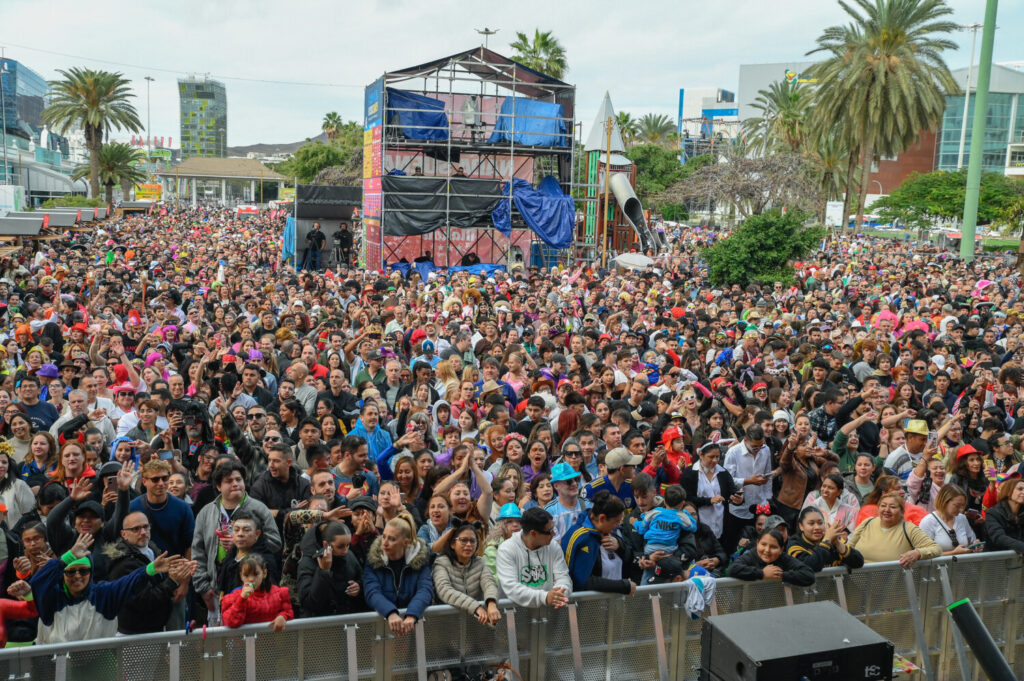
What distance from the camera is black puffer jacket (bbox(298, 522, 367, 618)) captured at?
14.9 ft

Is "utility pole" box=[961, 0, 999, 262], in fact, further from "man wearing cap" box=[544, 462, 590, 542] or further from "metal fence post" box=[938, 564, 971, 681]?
"man wearing cap" box=[544, 462, 590, 542]

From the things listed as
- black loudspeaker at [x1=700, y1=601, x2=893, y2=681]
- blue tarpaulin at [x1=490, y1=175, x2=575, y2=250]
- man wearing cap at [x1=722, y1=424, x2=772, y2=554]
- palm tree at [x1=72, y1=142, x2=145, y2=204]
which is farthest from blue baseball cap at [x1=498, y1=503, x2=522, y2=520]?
palm tree at [x1=72, y1=142, x2=145, y2=204]

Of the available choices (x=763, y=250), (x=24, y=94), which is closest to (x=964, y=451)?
(x=763, y=250)

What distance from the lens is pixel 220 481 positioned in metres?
5.20

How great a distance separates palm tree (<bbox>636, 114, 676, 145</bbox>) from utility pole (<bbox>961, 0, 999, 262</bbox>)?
61.7 metres

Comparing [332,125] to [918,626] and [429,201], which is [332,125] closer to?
[429,201]

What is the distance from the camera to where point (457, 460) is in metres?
6.30

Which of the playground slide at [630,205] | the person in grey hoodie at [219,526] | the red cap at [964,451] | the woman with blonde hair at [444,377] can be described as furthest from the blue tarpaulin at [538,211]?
the person in grey hoodie at [219,526]

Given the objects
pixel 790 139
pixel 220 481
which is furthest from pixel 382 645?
pixel 790 139

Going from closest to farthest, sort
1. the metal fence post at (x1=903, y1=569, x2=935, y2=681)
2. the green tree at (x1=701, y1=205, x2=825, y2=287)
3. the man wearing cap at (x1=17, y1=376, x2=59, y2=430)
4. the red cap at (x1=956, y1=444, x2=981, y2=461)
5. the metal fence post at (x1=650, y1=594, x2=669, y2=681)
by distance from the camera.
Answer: the metal fence post at (x1=650, y1=594, x2=669, y2=681), the metal fence post at (x1=903, y1=569, x2=935, y2=681), the red cap at (x1=956, y1=444, x2=981, y2=461), the man wearing cap at (x1=17, y1=376, x2=59, y2=430), the green tree at (x1=701, y1=205, x2=825, y2=287)

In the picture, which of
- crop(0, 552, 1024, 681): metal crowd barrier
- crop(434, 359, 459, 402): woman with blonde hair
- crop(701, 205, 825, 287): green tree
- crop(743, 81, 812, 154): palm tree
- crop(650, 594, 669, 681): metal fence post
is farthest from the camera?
crop(743, 81, 812, 154): palm tree

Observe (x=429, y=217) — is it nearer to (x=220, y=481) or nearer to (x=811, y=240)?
(x=811, y=240)

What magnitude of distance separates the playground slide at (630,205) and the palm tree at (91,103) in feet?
103

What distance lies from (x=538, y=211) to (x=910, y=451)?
797 inches
